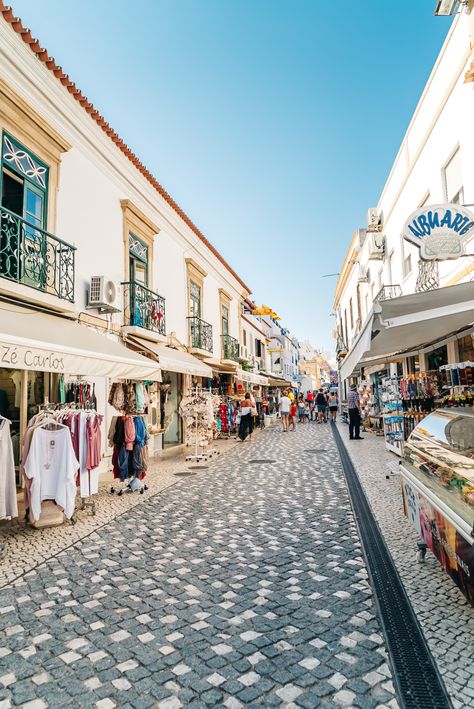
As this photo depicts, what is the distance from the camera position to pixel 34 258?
22.8ft

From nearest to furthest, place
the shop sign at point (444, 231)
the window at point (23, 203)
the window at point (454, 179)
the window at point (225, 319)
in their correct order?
the shop sign at point (444, 231), the window at point (23, 203), the window at point (454, 179), the window at point (225, 319)

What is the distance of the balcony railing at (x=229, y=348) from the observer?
60.6ft

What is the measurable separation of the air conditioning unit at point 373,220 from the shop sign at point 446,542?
37.8ft

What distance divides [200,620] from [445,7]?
28.9ft

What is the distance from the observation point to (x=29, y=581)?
360 cm

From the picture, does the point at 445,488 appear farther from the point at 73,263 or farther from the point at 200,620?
the point at 73,263

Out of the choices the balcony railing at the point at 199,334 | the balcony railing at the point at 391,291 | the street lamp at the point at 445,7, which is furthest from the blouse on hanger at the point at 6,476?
the balcony railing at the point at 391,291

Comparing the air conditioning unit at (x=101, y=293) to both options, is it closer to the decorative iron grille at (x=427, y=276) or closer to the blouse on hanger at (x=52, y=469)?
the blouse on hanger at (x=52, y=469)

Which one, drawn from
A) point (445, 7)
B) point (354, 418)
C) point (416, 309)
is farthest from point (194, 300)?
point (416, 309)

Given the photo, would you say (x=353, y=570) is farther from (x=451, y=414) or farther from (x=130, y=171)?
(x=130, y=171)

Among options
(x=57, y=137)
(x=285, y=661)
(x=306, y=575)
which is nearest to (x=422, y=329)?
(x=306, y=575)

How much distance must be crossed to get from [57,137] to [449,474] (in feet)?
27.1

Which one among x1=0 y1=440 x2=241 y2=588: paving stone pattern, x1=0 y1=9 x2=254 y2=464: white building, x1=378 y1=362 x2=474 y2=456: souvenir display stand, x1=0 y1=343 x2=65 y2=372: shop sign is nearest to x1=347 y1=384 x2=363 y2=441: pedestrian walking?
x1=378 y1=362 x2=474 y2=456: souvenir display stand

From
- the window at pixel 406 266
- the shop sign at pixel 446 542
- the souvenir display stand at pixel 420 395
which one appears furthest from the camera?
the window at pixel 406 266
